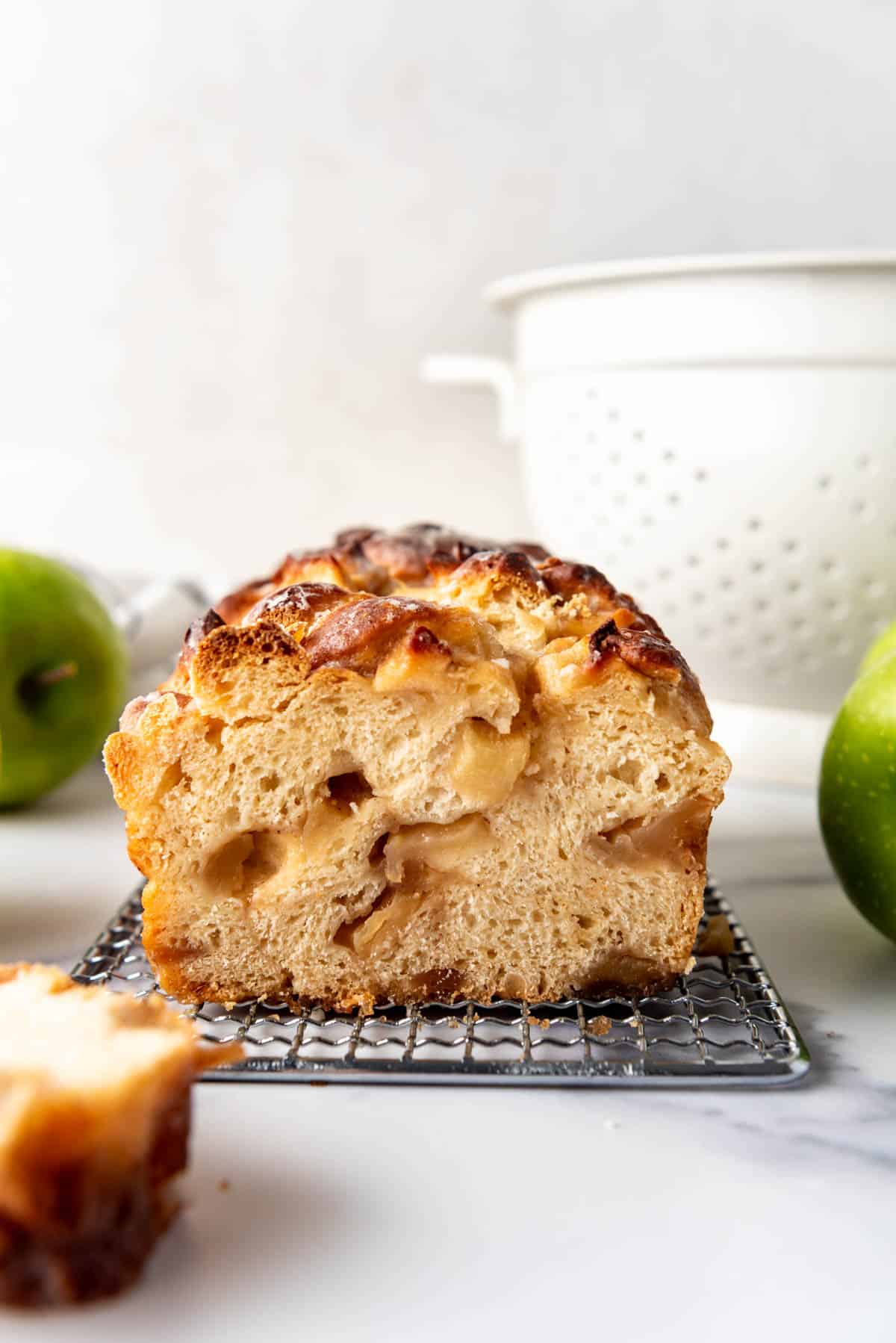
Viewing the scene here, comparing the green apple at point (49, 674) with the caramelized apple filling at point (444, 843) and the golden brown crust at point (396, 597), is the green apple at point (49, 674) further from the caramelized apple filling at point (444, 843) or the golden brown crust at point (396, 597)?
the caramelized apple filling at point (444, 843)

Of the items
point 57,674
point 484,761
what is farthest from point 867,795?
point 57,674

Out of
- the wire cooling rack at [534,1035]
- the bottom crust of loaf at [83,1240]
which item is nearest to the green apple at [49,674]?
→ the wire cooling rack at [534,1035]

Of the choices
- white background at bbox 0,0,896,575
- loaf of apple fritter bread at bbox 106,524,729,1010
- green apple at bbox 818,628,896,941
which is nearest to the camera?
loaf of apple fritter bread at bbox 106,524,729,1010

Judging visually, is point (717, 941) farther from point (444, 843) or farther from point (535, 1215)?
point (535, 1215)

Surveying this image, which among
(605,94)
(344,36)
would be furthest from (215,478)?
(605,94)

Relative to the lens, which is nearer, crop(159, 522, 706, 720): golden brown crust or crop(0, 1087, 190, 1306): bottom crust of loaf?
crop(0, 1087, 190, 1306): bottom crust of loaf

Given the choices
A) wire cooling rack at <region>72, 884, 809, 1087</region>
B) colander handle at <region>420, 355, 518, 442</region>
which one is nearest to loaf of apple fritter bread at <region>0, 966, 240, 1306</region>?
wire cooling rack at <region>72, 884, 809, 1087</region>

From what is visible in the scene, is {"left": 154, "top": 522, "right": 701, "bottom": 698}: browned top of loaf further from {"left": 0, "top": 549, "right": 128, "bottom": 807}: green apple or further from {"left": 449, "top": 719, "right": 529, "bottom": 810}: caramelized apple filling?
{"left": 0, "top": 549, "right": 128, "bottom": 807}: green apple
